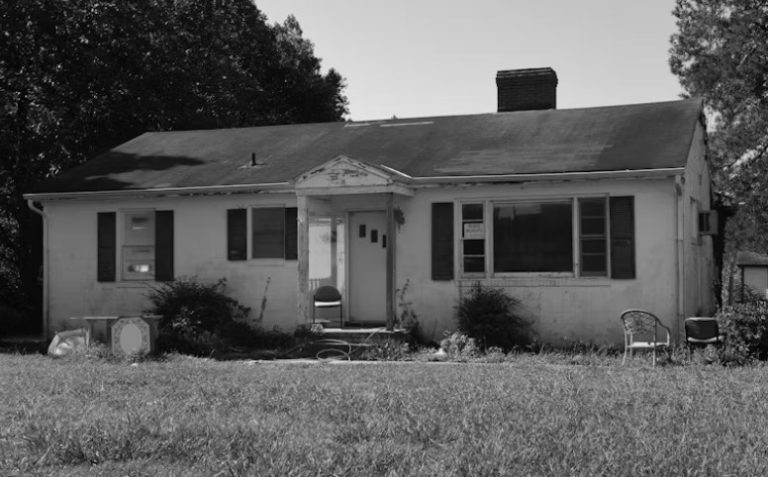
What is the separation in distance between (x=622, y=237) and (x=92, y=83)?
50.7 feet

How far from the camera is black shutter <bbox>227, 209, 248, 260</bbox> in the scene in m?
17.4

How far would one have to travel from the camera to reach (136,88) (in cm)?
2570

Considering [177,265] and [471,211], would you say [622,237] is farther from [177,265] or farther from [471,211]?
[177,265]

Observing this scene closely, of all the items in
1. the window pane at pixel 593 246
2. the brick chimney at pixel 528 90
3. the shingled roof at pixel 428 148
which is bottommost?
the window pane at pixel 593 246

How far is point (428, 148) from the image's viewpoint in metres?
17.8

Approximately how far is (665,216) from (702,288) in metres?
4.38

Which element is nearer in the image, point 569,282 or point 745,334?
point 745,334

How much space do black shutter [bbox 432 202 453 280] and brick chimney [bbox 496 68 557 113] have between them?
4.67 metres

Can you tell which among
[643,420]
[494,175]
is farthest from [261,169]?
[643,420]

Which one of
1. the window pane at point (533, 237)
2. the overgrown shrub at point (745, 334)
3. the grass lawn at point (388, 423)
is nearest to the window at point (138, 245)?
the grass lawn at point (388, 423)

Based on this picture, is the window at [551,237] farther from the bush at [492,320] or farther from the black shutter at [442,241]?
the bush at [492,320]

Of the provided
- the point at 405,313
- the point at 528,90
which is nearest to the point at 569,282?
the point at 405,313

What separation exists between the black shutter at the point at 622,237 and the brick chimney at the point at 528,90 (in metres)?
5.30

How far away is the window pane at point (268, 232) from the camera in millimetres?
17188
